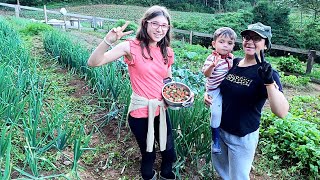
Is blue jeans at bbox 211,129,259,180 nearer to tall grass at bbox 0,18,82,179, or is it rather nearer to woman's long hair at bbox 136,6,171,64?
woman's long hair at bbox 136,6,171,64

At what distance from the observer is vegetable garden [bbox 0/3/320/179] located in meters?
1.87

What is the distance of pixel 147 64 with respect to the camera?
187cm

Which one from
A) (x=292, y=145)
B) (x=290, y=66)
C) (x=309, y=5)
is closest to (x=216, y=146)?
(x=292, y=145)

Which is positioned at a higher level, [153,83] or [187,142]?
[153,83]

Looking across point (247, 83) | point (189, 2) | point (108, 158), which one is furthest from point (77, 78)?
point (189, 2)

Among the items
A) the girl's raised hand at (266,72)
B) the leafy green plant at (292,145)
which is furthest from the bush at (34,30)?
the girl's raised hand at (266,72)

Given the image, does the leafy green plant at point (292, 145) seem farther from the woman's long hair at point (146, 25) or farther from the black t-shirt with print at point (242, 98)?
the woman's long hair at point (146, 25)

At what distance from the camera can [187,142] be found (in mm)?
2268

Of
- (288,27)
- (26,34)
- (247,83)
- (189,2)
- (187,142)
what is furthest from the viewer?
(189,2)

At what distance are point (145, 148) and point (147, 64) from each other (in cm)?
58

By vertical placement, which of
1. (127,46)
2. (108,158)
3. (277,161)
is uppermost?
(127,46)

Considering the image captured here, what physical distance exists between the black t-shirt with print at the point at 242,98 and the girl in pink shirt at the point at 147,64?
1.34 ft

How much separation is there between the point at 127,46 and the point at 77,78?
2.12 m

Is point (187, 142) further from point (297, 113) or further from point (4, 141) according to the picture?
point (297, 113)
